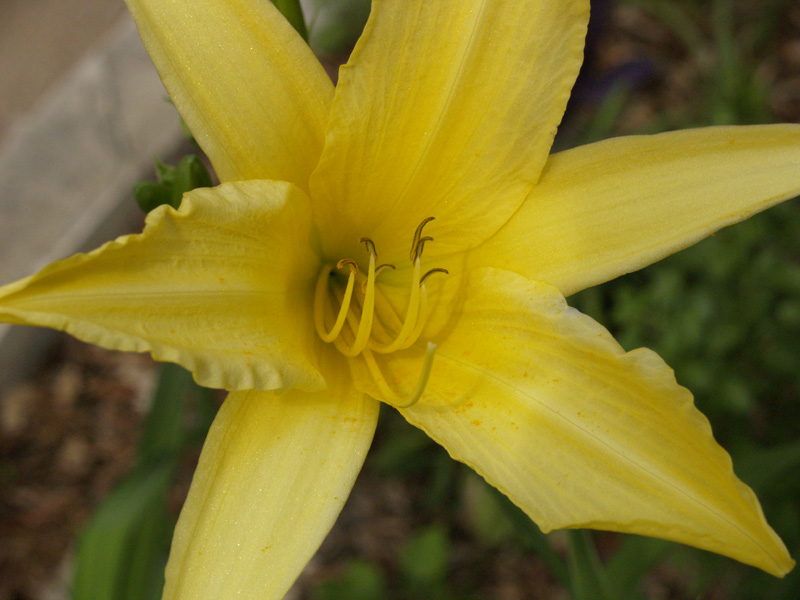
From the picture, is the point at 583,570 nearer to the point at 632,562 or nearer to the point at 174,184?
the point at 632,562

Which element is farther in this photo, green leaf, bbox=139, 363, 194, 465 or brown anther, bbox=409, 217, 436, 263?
green leaf, bbox=139, 363, 194, 465

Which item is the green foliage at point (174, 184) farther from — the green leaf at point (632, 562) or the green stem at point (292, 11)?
the green leaf at point (632, 562)

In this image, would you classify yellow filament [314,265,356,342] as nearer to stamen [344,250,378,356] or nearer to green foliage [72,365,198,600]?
stamen [344,250,378,356]

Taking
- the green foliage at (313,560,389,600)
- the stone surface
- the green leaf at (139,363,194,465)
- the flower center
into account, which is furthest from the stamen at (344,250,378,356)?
the stone surface

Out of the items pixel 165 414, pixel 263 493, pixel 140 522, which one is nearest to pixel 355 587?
pixel 165 414

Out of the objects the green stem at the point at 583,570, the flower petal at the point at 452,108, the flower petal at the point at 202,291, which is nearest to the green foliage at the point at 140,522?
the flower petal at the point at 202,291

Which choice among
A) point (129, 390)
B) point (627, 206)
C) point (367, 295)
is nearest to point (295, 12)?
point (367, 295)
